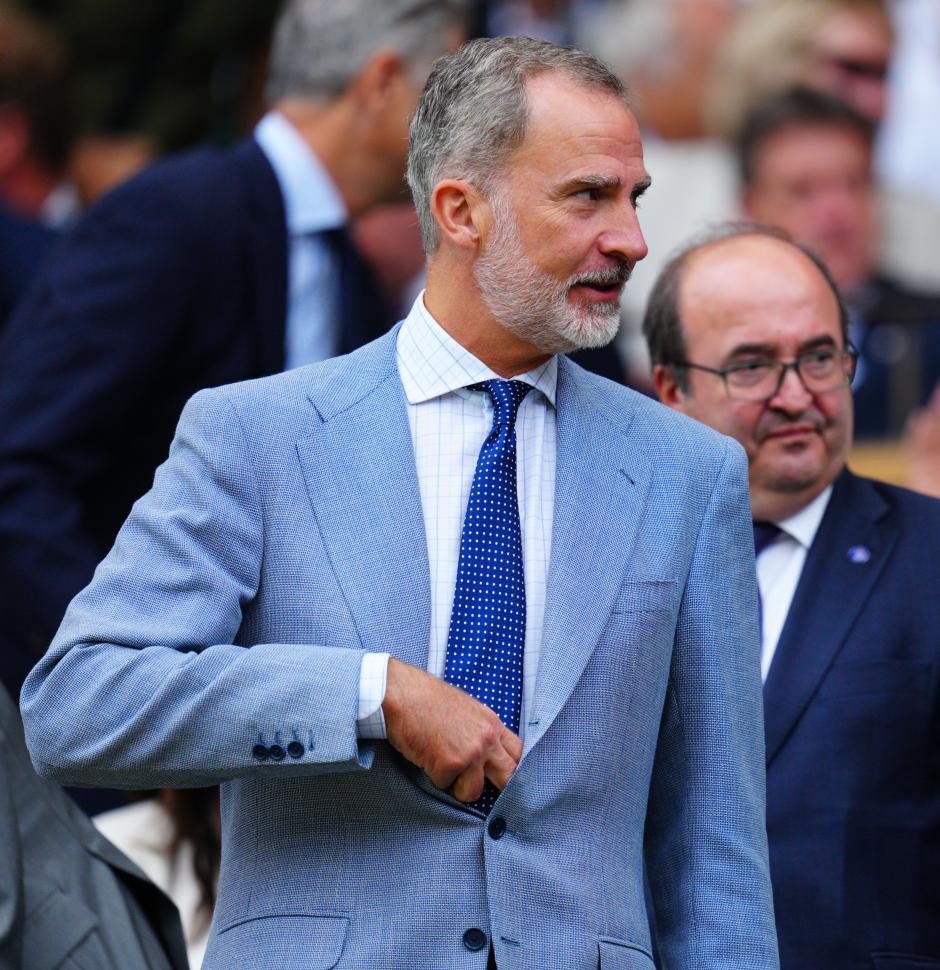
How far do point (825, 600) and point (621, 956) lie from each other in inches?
47.5

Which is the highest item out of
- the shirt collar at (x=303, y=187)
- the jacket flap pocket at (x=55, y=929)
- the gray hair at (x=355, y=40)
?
the gray hair at (x=355, y=40)

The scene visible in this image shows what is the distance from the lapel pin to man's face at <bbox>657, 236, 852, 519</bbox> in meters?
0.17

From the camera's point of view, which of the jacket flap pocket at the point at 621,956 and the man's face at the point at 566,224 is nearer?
the jacket flap pocket at the point at 621,956

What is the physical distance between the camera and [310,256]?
184 inches

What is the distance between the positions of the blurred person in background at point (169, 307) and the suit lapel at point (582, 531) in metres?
1.52

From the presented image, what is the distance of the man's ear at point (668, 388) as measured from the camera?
13.1ft

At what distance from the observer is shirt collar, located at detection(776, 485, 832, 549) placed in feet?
12.4

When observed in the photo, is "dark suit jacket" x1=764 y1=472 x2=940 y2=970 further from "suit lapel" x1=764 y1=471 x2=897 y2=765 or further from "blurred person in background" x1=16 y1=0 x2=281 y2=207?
"blurred person in background" x1=16 y1=0 x2=281 y2=207

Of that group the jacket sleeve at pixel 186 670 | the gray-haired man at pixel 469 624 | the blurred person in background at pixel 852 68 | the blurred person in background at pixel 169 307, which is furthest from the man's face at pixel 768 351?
the blurred person in background at pixel 852 68

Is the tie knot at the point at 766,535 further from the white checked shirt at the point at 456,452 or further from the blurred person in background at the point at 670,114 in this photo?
Answer: the blurred person in background at the point at 670,114

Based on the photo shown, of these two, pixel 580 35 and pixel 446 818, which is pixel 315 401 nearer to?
pixel 446 818

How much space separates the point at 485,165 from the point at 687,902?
111cm

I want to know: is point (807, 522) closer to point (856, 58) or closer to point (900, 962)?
point (900, 962)

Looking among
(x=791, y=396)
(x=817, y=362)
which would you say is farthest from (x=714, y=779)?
(x=817, y=362)
